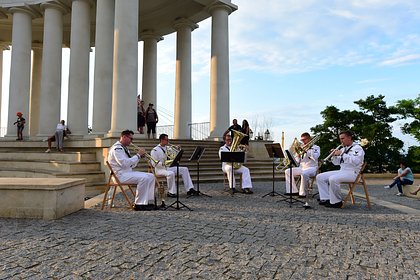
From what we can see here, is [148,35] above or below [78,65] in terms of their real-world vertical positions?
above

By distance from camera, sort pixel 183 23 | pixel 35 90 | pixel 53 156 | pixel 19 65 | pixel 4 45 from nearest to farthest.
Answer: pixel 53 156 < pixel 19 65 < pixel 183 23 < pixel 35 90 < pixel 4 45

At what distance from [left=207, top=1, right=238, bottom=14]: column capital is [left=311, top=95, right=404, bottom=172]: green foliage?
61.4 ft

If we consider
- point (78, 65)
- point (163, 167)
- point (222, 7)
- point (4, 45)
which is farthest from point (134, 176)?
point (4, 45)

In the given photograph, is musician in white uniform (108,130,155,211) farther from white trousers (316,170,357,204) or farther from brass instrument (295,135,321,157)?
brass instrument (295,135,321,157)

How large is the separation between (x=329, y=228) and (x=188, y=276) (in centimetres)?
295

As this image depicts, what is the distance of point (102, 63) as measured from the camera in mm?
14617

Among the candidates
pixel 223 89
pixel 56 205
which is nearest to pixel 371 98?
pixel 223 89

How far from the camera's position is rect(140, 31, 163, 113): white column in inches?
854

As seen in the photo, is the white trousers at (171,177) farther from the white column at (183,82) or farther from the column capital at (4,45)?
the column capital at (4,45)

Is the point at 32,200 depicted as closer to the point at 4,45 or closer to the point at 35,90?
the point at 35,90

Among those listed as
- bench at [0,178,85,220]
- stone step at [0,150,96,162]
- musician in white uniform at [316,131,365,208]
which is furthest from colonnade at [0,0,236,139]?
musician in white uniform at [316,131,365,208]

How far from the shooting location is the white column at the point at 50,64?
16.9 m

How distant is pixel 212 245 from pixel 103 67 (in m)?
12.6

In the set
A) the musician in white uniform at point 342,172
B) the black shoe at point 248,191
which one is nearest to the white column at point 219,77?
the black shoe at point 248,191
